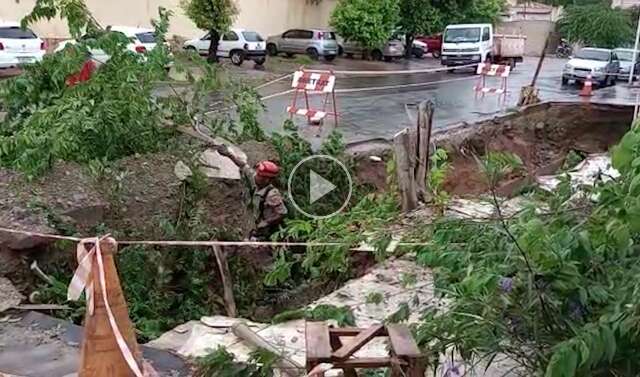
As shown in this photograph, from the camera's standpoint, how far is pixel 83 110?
714 cm

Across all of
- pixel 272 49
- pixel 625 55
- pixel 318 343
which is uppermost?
pixel 272 49

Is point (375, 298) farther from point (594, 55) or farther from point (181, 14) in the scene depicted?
point (594, 55)

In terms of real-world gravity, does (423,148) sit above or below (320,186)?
above

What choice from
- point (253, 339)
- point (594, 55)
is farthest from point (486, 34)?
point (253, 339)

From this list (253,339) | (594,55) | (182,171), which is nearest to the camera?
(253,339)

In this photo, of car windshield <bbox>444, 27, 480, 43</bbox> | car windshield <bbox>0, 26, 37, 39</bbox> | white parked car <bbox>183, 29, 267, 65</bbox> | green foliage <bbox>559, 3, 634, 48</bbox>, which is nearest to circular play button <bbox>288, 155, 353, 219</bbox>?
car windshield <bbox>0, 26, 37, 39</bbox>

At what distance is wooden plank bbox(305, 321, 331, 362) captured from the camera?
9.23ft

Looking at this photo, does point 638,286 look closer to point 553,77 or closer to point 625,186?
point 625,186

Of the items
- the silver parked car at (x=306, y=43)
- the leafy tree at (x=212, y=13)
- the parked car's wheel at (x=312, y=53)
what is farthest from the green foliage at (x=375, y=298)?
the parked car's wheel at (x=312, y=53)

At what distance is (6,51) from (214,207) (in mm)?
14614

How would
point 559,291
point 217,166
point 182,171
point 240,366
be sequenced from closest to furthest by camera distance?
point 559,291 → point 240,366 → point 182,171 → point 217,166

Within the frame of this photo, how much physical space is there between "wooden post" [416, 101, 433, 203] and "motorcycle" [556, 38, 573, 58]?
45.5 m

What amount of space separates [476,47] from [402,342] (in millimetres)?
31059

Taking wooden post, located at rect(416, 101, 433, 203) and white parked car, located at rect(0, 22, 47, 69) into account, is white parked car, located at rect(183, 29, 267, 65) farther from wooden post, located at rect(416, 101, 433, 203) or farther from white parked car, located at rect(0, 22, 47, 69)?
wooden post, located at rect(416, 101, 433, 203)
